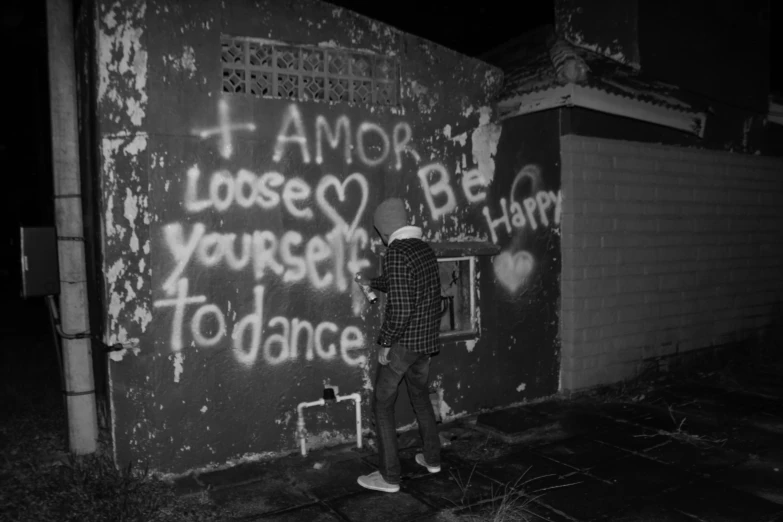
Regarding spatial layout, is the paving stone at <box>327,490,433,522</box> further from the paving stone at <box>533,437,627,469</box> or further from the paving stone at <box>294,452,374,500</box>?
the paving stone at <box>533,437,627,469</box>

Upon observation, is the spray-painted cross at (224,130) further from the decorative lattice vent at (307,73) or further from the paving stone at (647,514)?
the paving stone at (647,514)

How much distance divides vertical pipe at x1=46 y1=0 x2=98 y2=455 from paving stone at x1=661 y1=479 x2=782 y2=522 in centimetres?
399

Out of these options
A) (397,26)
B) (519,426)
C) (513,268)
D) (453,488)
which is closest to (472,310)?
(513,268)

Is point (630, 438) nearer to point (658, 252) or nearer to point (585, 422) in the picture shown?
point (585, 422)

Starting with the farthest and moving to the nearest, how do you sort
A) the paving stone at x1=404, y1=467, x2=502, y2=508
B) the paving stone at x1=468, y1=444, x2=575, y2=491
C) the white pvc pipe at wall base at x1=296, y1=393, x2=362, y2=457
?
the white pvc pipe at wall base at x1=296, y1=393, x2=362, y2=457
the paving stone at x1=468, y1=444, x2=575, y2=491
the paving stone at x1=404, y1=467, x2=502, y2=508

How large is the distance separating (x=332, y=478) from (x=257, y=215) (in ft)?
6.45

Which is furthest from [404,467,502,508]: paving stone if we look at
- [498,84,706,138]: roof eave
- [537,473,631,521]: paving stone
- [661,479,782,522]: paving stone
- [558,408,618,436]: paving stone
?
[498,84,706,138]: roof eave

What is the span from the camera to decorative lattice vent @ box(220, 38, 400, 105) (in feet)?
14.3

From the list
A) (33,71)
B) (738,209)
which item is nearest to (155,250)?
(738,209)

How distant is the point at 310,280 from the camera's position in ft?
15.1

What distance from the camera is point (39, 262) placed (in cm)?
405

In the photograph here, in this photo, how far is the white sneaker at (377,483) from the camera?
394 cm

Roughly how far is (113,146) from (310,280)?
166cm

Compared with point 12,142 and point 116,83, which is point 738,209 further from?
point 12,142
